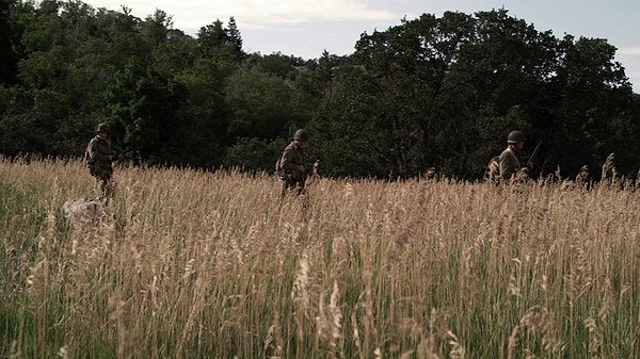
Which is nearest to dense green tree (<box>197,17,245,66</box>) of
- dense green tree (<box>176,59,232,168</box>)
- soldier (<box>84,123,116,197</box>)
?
dense green tree (<box>176,59,232,168</box>)

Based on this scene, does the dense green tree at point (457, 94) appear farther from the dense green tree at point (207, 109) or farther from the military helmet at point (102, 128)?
the military helmet at point (102, 128)

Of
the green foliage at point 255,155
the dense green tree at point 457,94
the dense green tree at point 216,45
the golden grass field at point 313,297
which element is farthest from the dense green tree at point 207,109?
the golden grass field at point 313,297

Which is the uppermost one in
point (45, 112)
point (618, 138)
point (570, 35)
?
point (570, 35)

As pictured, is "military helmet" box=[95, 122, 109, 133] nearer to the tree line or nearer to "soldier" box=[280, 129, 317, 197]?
"soldier" box=[280, 129, 317, 197]

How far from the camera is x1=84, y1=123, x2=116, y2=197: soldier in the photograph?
10.0 meters

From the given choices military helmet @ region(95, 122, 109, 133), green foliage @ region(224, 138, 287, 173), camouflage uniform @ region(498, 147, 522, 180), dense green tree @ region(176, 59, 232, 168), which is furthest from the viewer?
dense green tree @ region(176, 59, 232, 168)

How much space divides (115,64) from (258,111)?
15327mm

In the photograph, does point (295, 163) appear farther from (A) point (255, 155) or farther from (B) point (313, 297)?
(A) point (255, 155)

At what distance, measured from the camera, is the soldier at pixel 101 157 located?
32.8 ft

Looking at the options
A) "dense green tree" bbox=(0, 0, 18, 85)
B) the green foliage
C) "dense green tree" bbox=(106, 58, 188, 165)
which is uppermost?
"dense green tree" bbox=(0, 0, 18, 85)

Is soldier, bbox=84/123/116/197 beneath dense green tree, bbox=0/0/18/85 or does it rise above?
beneath

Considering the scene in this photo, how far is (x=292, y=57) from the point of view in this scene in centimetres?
16550

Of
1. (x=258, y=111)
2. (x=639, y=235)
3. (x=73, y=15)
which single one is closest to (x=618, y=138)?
(x=639, y=235)

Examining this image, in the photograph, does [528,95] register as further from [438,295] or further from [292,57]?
[292,57]
